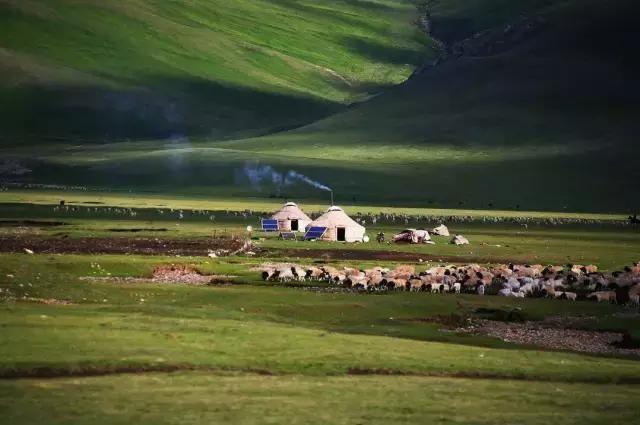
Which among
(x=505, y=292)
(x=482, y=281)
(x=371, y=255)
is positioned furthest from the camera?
(x=371, y=255)

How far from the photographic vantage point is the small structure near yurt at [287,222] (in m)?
78.9

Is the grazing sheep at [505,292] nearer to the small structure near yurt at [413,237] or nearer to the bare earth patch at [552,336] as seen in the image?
the bare earth patch at [552,336]

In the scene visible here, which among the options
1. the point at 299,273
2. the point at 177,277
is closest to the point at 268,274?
the point at 299,273

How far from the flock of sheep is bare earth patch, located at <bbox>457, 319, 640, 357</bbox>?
7.06 m

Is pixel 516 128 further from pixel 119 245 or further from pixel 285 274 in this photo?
pixel 285 274

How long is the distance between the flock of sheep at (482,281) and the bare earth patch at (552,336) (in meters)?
7.06

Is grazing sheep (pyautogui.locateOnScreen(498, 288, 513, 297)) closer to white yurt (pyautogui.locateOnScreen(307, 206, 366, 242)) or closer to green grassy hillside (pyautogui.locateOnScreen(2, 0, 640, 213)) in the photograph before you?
white yurt (pyautogui.locateOnScreen(307, 206, 366, 242))

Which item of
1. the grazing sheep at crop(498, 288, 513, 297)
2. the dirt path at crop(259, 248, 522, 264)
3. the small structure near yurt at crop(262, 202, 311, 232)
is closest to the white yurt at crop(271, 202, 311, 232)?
the small structure near yurt at crop(262, 202, 311, 232)

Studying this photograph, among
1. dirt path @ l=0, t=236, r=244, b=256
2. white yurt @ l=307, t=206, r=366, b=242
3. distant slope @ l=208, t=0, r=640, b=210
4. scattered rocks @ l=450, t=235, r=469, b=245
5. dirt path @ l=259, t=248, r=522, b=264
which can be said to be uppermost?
distant slope @ l=208, t=0, r=640, b=210

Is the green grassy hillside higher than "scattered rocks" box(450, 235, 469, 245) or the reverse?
higher

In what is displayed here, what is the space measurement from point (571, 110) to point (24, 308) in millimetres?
144380

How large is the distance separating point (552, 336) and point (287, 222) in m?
44.2

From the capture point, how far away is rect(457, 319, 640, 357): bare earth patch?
3378 centimetres

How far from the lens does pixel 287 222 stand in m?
79.1
